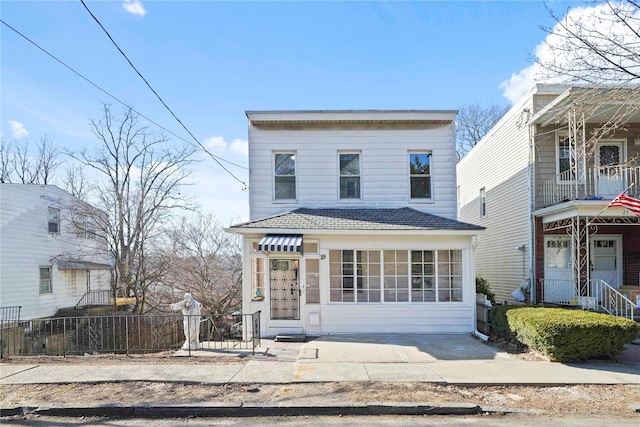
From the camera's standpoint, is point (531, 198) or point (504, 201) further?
point (504, 201)

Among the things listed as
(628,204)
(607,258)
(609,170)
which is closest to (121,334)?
(628,204)

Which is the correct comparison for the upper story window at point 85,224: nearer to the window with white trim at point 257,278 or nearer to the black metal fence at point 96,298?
the black metal fence at point 96,298

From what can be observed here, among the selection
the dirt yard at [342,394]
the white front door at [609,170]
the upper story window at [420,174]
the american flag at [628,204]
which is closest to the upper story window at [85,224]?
the dirt yard at [342,394]

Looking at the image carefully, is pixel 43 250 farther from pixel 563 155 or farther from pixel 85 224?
pixel 563 155

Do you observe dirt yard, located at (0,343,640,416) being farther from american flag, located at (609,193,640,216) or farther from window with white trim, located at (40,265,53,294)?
window with white trim, located at (40,265,53,294)

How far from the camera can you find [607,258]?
13.9 metres

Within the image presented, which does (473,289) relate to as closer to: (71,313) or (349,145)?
(349,145)

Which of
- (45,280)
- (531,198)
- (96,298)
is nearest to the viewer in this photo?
(531,198)

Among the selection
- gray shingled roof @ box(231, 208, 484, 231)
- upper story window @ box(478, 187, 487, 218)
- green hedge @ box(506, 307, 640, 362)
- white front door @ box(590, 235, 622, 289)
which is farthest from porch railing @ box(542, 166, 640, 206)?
green hedge @ box(506, 307, 640, 362)

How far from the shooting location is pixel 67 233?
2120 cm

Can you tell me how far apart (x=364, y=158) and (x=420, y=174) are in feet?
6.29

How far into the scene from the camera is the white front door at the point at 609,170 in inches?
519

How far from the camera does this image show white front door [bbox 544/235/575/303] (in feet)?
43.1

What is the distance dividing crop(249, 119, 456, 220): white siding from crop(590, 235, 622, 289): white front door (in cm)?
573
